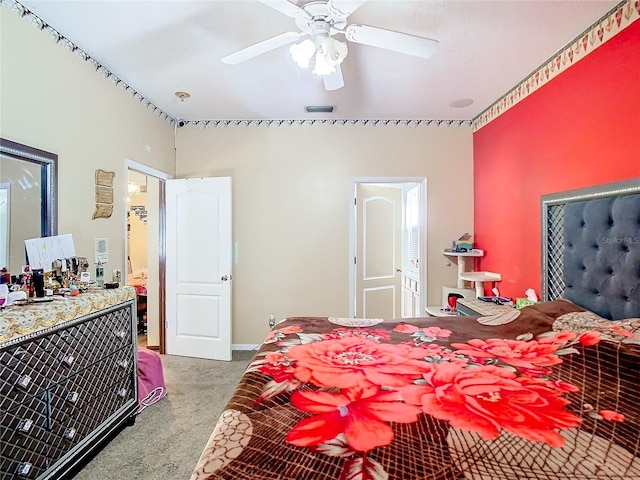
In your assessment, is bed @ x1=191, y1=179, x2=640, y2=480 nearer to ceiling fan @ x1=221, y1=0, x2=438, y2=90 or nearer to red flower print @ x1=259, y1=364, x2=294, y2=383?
red flower print @ x1=259, y1=364, x2=294, y2=383

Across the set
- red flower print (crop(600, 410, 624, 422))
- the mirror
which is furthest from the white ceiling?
red flower print (crop(600, 410, 624, 422))

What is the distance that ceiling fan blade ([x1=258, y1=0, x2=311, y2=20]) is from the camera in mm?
1538

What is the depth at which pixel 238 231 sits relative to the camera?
13.1 ft

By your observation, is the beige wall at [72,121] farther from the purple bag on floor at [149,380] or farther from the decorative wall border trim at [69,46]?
the purple bag on floor at [149,380]

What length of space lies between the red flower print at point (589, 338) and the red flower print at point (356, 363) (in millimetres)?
679

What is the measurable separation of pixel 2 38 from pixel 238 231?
248cm

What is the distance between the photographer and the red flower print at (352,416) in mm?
893

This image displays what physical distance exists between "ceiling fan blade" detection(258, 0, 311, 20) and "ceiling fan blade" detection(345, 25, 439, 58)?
0.83ft

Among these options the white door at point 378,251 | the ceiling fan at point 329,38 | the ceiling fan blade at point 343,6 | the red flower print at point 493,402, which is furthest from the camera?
the white door at point 378,251

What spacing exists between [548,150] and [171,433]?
3438mm

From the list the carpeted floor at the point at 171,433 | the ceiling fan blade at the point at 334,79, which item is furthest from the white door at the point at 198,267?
the ceiling fan blade at the point at 334,79

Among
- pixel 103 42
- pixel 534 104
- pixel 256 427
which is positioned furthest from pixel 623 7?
pixel 103 42

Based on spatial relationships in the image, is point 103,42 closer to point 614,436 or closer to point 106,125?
point 106,125

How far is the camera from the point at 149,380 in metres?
2.77
